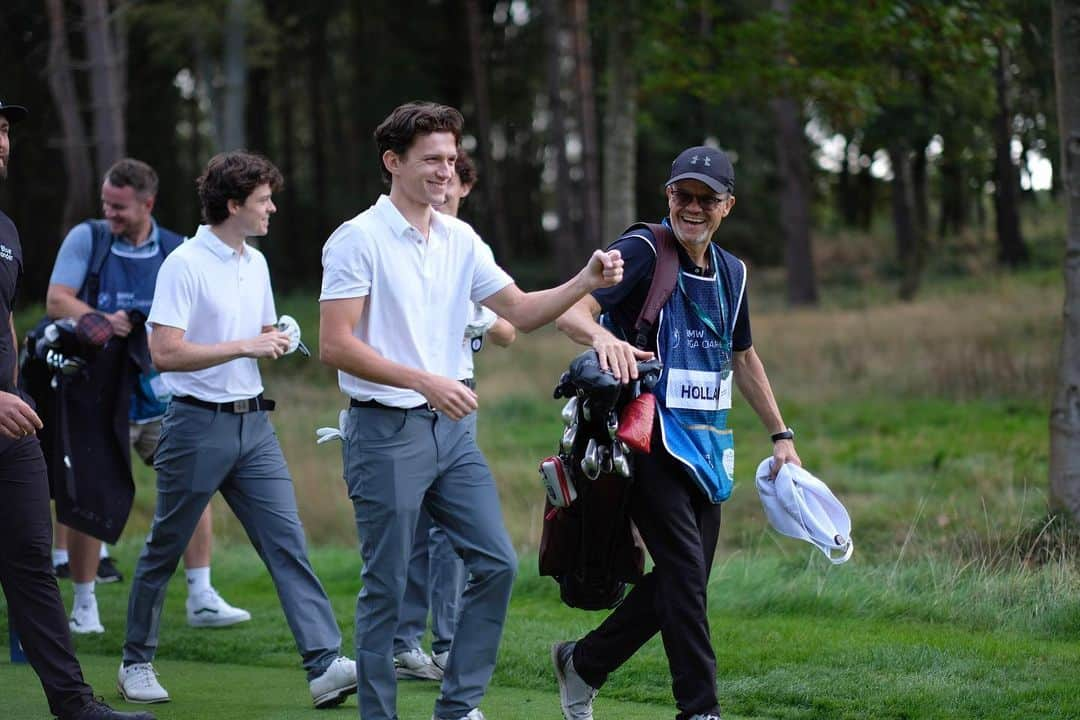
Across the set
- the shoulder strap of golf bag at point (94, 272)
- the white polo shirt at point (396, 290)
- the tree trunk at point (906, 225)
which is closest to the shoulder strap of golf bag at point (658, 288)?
the white polo shirt at point (396, 290)

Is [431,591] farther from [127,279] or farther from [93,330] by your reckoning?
[127,279]

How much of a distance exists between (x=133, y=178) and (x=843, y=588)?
4.18m

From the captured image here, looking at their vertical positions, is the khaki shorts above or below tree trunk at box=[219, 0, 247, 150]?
below

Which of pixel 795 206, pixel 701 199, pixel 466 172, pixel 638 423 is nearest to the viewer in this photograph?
pixel 638 423

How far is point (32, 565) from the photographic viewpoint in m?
5.34

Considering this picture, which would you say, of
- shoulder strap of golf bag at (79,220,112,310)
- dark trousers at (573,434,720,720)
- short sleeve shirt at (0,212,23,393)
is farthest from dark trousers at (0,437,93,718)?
shoulder strap of golf bag at (79,220,112,310)

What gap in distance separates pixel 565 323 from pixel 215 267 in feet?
6.17

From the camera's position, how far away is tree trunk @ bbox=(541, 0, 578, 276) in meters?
28.0

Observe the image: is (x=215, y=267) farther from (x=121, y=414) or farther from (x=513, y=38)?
(x=513, y=38)

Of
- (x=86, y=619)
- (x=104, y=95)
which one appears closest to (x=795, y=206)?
(x=104, y=95)

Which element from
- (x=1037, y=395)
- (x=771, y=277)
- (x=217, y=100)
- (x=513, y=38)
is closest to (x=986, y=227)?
(x=771, y=277)

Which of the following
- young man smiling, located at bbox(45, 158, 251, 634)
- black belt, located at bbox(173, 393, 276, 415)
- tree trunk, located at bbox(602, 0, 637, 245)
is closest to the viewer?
black belt, located at bbox(173, 393, 276, 415)

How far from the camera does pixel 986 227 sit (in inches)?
1774

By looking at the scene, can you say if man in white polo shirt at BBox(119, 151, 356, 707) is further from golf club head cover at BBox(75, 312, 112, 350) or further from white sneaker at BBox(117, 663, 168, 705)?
golf club head cover at BBox(75, 312, 112, 350)
